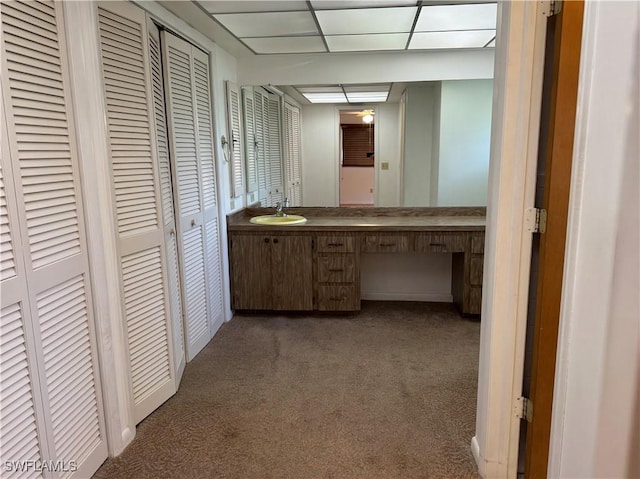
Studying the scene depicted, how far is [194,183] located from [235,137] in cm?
84

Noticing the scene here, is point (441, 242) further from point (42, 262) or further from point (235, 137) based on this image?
point (42, 262)

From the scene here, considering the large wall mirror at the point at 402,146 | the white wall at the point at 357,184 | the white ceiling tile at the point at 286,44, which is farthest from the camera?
the white wall at the point at 357,184

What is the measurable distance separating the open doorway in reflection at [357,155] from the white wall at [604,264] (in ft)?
9.14

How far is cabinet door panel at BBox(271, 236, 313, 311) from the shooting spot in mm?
3502

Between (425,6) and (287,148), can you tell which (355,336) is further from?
(425,6)

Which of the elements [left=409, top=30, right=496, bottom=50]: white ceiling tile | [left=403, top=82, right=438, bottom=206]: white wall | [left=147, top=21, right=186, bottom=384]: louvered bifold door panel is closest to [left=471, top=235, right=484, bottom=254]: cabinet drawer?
[left=403, top=82, right=438, bottom=206]: white wall

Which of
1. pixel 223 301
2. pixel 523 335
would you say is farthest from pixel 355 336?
pixel 523 335

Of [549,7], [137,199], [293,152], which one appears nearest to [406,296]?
[293,152]

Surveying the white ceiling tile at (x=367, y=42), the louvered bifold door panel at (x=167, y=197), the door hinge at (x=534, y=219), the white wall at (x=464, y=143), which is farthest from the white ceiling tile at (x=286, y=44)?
the door hinge at (x=534, y=219)

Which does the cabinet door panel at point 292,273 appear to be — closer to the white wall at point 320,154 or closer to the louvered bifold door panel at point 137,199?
the white wall at point 320,154

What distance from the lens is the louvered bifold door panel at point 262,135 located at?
12.7 ft

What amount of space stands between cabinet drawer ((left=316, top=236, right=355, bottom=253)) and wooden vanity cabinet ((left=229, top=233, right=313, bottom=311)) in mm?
94

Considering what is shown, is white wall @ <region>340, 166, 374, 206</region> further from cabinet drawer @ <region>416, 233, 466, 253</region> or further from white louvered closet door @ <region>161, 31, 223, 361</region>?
white louvered closet door @ <region>161, 31, 223, 361</region>

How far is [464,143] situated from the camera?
146 inches
